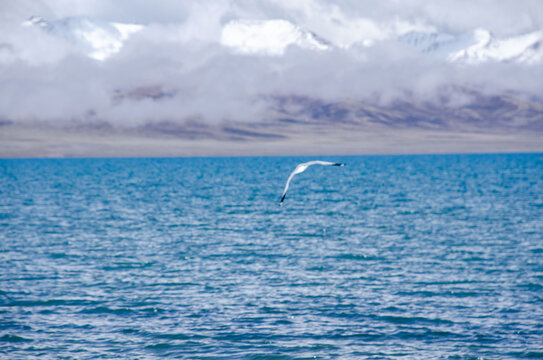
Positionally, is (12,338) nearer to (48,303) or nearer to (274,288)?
(48,303)

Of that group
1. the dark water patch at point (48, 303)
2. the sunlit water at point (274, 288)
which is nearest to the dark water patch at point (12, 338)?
the sunlit water at point (274, 288)

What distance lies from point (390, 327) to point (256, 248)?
2397 cm

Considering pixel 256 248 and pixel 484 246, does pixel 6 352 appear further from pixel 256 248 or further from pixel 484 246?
pixel 484 246

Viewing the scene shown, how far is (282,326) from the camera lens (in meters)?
31.5

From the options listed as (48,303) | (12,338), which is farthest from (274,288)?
(12,338)

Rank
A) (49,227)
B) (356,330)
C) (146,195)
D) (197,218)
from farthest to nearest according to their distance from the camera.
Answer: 1. (146,195)
2. (197,218)
3. (49,227)
4. (356,330)

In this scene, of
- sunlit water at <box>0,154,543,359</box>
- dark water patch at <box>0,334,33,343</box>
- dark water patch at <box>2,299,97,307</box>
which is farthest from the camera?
dark water patch at <box>2,299,97,307</box>

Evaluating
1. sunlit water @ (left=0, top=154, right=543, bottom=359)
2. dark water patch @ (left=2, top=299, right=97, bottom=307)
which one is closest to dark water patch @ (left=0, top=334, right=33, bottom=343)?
sunlit water @ (left=0, top=154, right=543, bottom=359)

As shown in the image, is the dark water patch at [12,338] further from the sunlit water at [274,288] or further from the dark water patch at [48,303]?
the dark water patch at [48,303]

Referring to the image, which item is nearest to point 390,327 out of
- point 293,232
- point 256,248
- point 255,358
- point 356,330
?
point 356,330

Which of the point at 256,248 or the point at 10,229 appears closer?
the point at 256,248

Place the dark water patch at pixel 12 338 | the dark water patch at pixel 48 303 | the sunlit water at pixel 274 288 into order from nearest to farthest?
the sunlit water at pixel 274 288 → the dark water patch at pixel 12 338 → the dark water patch at pixel 48 303

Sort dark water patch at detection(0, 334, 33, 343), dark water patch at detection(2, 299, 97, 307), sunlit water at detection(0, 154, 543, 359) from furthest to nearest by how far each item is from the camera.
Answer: dark water patch at detection(2, 299, 97, 307), dark water patch at detection(0, 334, 33, 343), sunlit water at detection(0, 154, 543, 359)

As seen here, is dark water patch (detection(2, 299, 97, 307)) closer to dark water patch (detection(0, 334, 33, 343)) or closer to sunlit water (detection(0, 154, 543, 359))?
sunlit water (detection(0, 154, 543, 359))
